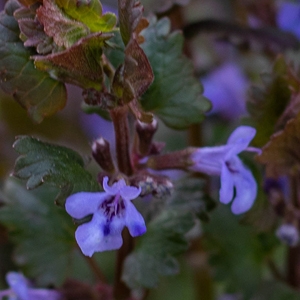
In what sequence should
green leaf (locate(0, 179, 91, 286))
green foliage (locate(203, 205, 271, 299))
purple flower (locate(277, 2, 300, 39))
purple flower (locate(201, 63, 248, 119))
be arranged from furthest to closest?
purple flower (locate(201, 63, 248, 119))
purple flower (locate(277, 2, 300, 39))
green foliage (locate(203, 205, 271, 299))
green leaf (locate(0, 179, 91, 286))

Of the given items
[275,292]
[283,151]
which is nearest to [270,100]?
[283,151]

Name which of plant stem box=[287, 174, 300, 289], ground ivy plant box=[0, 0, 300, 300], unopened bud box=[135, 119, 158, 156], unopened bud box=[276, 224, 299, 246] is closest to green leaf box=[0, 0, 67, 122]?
ground ivy plant box=[0, 0, 300, 300]

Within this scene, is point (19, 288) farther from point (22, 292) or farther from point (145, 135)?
point (145, 135)

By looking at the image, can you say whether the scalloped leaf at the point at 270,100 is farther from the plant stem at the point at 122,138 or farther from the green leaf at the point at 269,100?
the plant stem at the point at 122,138

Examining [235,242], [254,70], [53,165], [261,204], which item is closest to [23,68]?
[53,165]

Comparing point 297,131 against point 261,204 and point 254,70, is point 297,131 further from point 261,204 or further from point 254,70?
point 254,70

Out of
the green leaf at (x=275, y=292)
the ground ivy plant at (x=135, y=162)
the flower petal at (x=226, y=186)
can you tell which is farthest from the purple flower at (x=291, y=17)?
the flower petal at (x=226, y=186)

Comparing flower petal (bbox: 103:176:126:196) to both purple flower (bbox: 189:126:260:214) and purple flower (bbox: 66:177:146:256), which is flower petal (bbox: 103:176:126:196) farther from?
purple flower (bbox: 189:126:260:214)
